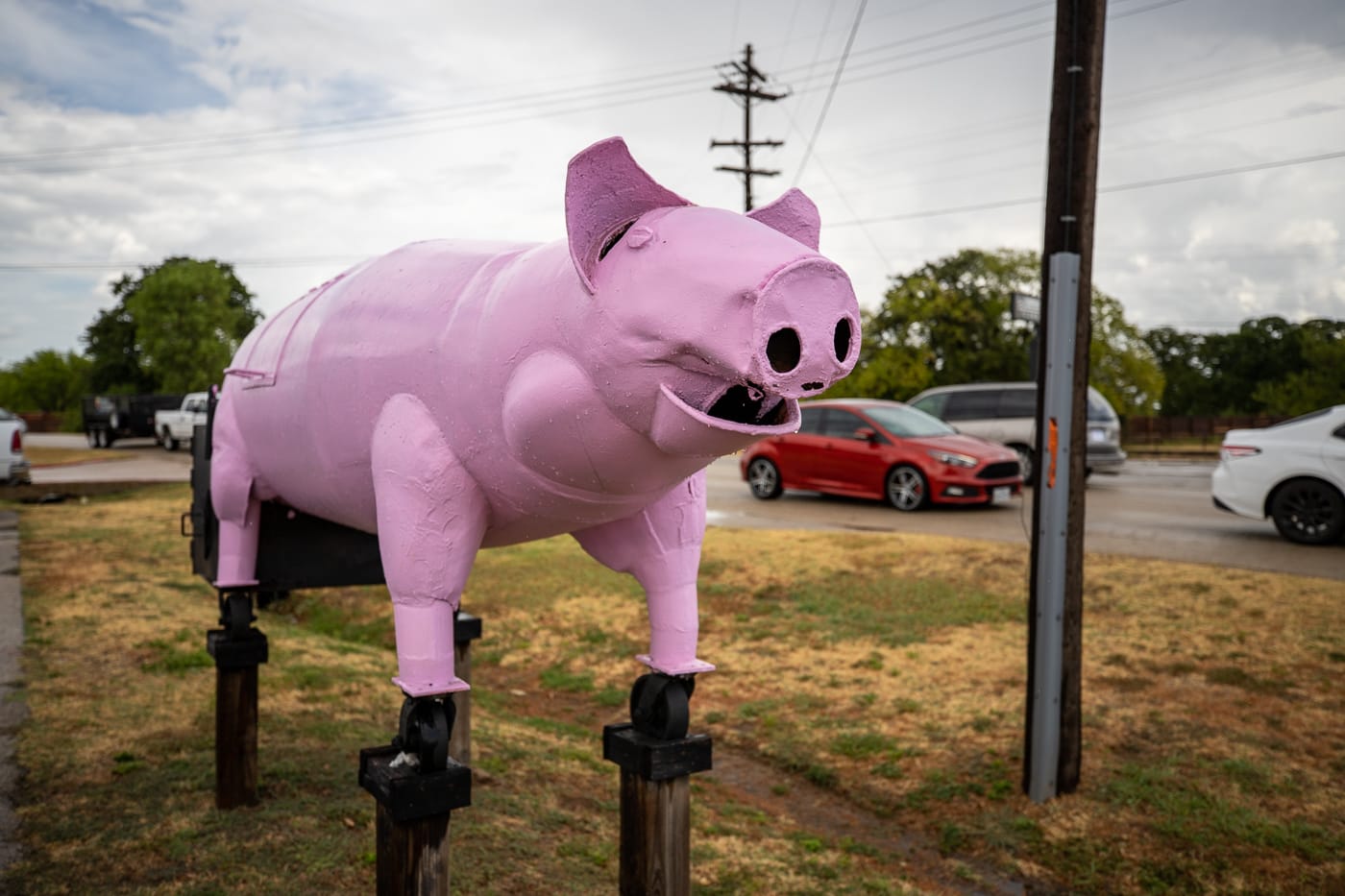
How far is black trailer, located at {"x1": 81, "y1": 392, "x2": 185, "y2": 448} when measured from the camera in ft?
107

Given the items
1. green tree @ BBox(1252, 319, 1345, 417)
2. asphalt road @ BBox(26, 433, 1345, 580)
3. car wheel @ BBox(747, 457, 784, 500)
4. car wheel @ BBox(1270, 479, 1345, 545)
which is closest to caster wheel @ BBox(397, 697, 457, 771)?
A: asphalt road @ BBox(26, 433, 1345, 580)

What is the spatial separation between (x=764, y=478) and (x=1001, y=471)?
3088mm

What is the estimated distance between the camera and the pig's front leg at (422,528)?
2.41m

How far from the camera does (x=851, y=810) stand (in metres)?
4.80

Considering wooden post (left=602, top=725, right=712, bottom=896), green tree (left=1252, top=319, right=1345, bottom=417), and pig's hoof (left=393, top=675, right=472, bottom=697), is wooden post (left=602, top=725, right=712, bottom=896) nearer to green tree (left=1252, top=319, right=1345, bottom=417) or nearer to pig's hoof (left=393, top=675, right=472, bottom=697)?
pig's hoof (left=393, top=675, right=472, bottom=697)

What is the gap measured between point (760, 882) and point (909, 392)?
113 feet

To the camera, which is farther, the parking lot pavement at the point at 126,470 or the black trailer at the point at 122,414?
the black trailer at the point at 122,414

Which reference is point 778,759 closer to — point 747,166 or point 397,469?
point 397,469

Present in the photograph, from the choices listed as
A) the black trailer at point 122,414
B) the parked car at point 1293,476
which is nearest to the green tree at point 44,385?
the black trailer at point 122,414

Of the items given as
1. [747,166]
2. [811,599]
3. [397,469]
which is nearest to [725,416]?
[397,469]

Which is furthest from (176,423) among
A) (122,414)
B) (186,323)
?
(186,323)

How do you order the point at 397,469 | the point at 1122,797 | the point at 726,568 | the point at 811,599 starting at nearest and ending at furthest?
the point at 397,469
the point at 1122,797
the point at 811,599
the point at 726,568

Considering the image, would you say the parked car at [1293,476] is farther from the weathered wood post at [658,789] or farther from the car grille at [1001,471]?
the weathered wood post at [658,789]

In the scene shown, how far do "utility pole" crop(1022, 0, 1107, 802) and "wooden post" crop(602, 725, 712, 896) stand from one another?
2.40m
